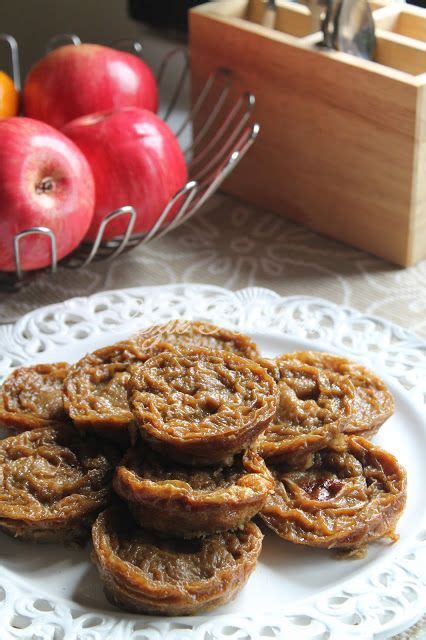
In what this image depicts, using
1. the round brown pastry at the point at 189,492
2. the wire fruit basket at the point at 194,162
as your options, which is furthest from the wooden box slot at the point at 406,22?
the round brown pastry at the point at 189,492

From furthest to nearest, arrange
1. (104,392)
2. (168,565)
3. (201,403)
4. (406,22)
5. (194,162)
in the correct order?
(194,162), (406,22), (104,392), (201,403), (168,565)

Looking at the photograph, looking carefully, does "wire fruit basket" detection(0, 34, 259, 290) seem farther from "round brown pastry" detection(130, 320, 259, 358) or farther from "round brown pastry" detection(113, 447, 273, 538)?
"round brown pastry" detection(113, 447, 273, 538)

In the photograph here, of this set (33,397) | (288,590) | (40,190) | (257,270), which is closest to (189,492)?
(288,590)

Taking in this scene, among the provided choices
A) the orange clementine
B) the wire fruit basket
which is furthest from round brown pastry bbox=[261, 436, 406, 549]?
the orange clementine

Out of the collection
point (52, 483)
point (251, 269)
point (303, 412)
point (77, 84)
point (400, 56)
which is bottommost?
point (251, 269)

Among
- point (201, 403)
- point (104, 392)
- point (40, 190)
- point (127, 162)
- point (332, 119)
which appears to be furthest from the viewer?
point (332, 119)

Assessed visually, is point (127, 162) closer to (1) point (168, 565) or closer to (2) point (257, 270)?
(2) point (257, 270)

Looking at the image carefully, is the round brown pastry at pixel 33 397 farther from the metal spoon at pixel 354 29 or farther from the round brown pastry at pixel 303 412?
the metal spoon at pixel 354 29
